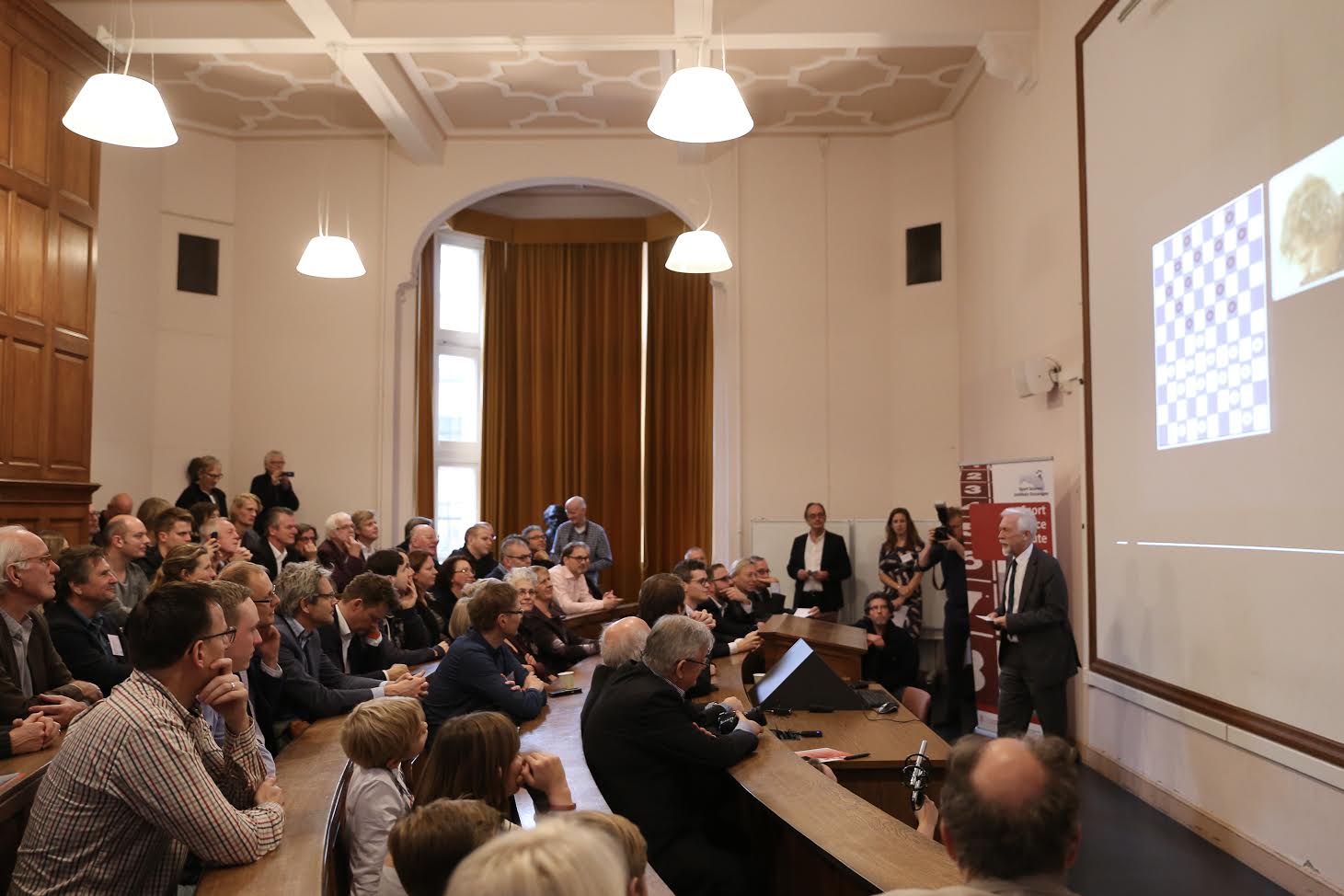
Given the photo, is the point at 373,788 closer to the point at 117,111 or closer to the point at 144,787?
the point at 144,787

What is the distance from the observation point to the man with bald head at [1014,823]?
175 centimetres

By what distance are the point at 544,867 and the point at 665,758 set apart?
96.7 inches

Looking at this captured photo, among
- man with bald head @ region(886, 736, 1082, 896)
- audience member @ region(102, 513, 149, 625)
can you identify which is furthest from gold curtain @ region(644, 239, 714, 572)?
man with bald head @ region(886, 736, 1082, 896)

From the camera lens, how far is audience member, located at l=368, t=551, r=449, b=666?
19.1 ft

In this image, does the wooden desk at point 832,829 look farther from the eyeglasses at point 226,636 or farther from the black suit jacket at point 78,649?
the black suit jacket at point 78,649

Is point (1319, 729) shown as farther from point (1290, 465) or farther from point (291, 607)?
point (291, 607)

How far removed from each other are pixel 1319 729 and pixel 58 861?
4.23m

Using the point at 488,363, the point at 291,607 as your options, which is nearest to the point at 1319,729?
the point at 291,607

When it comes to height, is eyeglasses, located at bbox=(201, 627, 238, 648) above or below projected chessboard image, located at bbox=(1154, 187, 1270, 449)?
below

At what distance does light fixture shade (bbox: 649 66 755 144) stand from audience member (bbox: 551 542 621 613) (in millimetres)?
3576

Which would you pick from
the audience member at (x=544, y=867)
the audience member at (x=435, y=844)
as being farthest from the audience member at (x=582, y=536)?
the audience member at (x=544, y=867)

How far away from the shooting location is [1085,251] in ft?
22.2

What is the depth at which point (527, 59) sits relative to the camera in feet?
29.6

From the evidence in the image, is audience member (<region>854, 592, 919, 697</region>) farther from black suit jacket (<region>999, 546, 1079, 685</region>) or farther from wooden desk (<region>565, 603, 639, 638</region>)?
wooden desk (<region>565, 603, 639, 638</region>)
